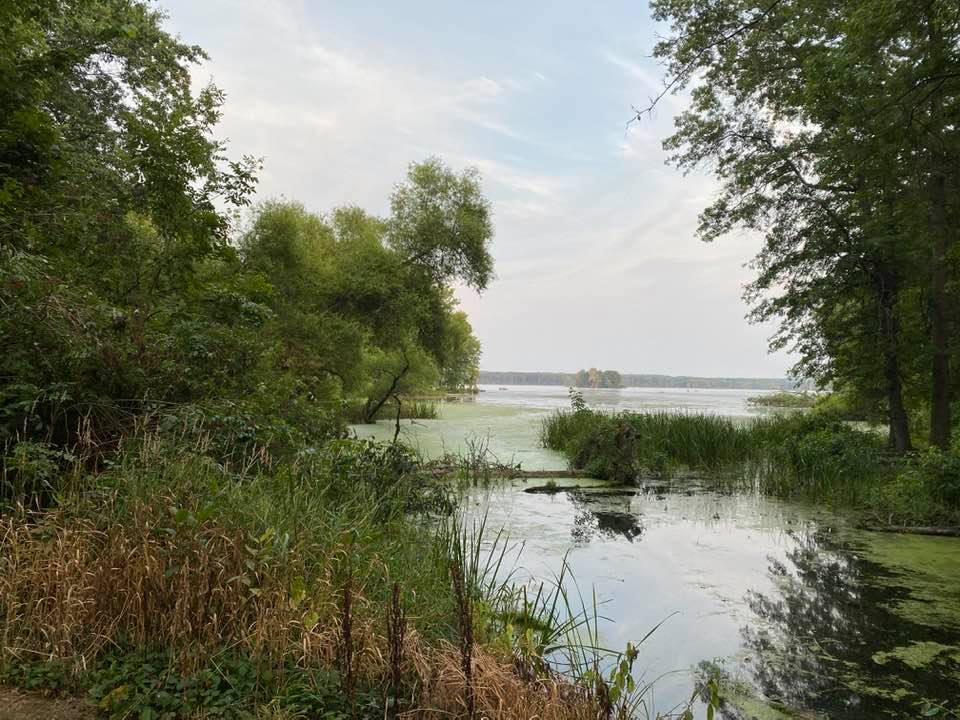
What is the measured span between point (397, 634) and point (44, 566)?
2.02 meters

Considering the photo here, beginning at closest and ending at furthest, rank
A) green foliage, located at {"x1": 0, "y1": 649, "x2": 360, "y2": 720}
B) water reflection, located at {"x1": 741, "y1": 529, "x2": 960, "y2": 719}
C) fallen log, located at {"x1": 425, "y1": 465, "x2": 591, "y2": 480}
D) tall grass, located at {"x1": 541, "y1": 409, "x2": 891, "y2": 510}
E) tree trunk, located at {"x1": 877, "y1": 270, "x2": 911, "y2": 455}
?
green foliage, located at {"x1": 0, "y1": 649, "x2": 360, "y2": 720}, water reflection, located at {"x1": 741, "y1": 529, "x2": 960, "y2": 719}, tall grass, located at {"x1": 541, "y1": 409, "x2": 891, "y2": 510}, fallen log, located at {"x1": 425, "y1": 465, "x2": 591, "y2": 480}, tree trunk, located at {"x1": 877, "y1": 270, "x2": 911, "y2": 455}

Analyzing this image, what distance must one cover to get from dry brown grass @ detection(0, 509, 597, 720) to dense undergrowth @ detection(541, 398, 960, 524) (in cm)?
671

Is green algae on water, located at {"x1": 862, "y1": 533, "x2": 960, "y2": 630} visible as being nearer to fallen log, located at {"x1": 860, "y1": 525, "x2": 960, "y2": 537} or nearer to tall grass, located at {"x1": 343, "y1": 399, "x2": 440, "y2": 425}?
fallen log, located at {"x1": 860, "y1": 525, "x2": 960, "y2": 537}

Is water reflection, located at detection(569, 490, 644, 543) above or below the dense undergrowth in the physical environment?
below

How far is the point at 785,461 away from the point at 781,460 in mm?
317

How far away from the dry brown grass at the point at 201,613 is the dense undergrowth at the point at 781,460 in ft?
22.0

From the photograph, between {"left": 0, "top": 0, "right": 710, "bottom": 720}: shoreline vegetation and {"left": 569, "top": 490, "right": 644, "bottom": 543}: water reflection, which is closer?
{"left": 0, "top": 0, "right": 710, "bottom": 720}: shoreline vegetation

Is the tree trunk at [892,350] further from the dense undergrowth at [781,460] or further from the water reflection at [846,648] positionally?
the water reflection at [846,648]

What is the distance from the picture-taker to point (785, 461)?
10.4 metres

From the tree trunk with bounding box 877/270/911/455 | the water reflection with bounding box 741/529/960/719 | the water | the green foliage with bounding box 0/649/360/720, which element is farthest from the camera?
the tree trunk with bounding box 877/270/911/455

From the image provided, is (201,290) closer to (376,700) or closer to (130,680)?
(130,680)

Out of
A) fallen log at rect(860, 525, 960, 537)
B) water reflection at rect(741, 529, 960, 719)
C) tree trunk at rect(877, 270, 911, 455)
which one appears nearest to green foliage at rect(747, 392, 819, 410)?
tree trunk at rect(877, 270, 911, 455)

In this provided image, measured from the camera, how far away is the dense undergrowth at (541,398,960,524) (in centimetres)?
734

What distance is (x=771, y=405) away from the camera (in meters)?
32.3
